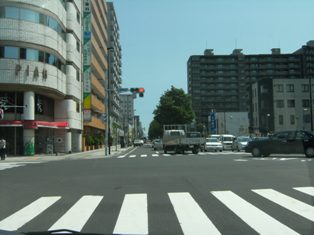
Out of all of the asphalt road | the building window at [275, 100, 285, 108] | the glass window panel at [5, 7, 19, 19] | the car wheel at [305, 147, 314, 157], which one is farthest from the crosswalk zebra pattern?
the building window at [275, 100, 285, 108]

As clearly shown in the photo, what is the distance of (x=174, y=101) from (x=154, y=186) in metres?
70.7

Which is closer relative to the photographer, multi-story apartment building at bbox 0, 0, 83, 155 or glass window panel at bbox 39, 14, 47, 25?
multi-story apartment building at bbox 0, 0, 83, 155

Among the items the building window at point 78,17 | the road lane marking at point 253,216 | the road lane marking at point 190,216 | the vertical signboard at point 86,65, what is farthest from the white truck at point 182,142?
the road lane marking at point 190,216

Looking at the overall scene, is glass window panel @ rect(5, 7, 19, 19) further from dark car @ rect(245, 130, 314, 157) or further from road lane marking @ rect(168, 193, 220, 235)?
road lane marking @ rect(168, 193, 220, 235)

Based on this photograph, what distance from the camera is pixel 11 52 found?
123 ft

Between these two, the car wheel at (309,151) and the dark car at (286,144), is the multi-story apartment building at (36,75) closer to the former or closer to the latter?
the dark car at (286,144)

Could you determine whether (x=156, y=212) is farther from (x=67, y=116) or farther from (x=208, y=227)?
(x=67, y=116)

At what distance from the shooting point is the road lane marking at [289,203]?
29.3ft

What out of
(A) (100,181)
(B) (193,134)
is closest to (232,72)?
(B) (193,134)

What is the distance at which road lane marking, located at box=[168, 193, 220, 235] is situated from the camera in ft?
24.0

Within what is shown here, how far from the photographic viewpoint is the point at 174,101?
8406 cm

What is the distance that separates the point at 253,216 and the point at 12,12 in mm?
33771

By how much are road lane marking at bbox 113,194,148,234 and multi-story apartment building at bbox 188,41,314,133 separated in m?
134

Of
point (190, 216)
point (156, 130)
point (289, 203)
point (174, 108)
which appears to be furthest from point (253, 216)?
point (156, 130)
